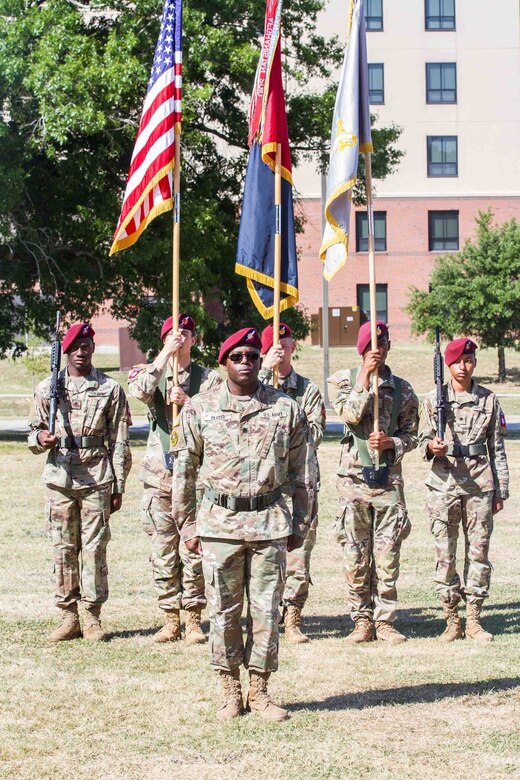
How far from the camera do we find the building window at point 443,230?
57.9 meters

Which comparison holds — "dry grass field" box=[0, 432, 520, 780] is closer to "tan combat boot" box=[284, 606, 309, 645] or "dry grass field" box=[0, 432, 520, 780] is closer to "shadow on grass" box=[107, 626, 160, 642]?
"shadow on grass" box=[107, 626, 160, 642]

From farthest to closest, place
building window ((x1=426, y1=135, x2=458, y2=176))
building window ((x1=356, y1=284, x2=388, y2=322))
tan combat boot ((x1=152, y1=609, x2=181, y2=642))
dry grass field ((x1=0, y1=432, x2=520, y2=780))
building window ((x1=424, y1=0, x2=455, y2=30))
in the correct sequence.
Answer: building window ((x1=356, y1=284, x2=388, y2=322)) → building window ((x1=426, y1=135, x2=458, y2=176)) → building window ((x1=424, y1=0, x2=455, y2=30)) → tan combat boot ((x1=152, y1=609, x2=181, y2=642)) → dry grass field ((x1=0, y1=432, x2=520, y2=780))

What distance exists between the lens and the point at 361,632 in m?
8.88

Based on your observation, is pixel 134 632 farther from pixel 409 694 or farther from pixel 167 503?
pixel 409 694

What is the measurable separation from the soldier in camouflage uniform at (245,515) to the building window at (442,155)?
170ft

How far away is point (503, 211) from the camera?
57.6 metres

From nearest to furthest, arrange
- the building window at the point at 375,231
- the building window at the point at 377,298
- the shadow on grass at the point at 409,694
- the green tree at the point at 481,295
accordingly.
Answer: the shadow on grass at the point at 409,694 → the green tree at the point at 481,295 → the building window at the point at 375,231 → the building window at the point at 377,298

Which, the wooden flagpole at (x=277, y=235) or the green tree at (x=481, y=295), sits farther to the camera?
the green tree at (x=481, y=295)

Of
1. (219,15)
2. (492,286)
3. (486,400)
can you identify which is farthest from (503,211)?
(486,400)

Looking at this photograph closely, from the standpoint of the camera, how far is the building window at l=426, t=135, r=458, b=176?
56906 millimetres

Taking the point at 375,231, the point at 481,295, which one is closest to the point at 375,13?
the point at 375,231

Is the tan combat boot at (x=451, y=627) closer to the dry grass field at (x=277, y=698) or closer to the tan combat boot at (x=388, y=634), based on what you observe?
the dry grass field at (x=277, y=698)

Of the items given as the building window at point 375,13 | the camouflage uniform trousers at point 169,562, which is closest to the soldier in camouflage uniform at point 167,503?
the camouflage uniform trousers at point 169,562

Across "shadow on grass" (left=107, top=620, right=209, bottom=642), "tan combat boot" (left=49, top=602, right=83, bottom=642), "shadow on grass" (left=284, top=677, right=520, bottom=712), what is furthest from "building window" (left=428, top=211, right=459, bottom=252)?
"shadow on grass" (left=284, top=677, right=520, bottom=712)
